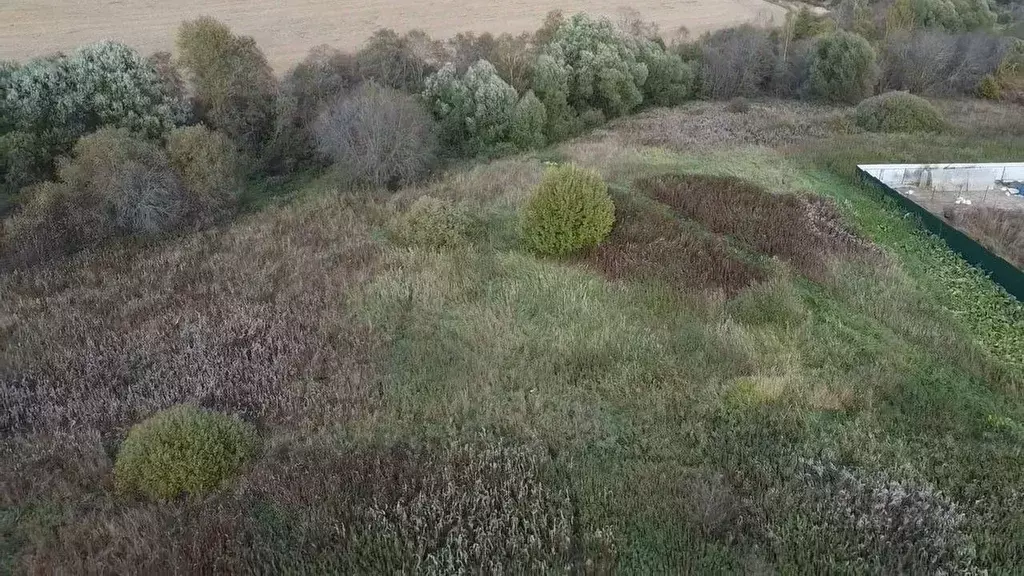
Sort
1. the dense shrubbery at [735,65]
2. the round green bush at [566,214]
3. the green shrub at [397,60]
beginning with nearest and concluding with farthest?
the round green bush at [566,214] → the green shrub at [397,60] → the dense shrubbery at [735,65]

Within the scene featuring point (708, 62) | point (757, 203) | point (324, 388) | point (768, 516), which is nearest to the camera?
point (768, 516)

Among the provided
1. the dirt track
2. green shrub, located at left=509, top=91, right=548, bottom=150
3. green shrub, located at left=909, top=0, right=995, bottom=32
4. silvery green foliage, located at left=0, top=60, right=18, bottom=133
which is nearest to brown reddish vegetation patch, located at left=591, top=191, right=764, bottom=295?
green shrub, located at left=509, top=91, right=548, bottom=150

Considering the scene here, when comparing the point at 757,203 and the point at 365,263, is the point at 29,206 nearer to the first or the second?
the point at 365,263

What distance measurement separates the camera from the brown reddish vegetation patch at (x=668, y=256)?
36.6ft

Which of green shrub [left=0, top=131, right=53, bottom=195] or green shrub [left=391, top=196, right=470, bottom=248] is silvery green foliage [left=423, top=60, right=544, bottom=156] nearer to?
green shrub [left=391, top=196, right=470, bottom=248]

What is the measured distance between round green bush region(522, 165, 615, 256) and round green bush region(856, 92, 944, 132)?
50.8 feet

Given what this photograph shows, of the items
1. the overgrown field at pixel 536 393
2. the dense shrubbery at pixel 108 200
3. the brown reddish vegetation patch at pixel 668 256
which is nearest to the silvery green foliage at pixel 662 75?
the overgrown field at pixel 536 393

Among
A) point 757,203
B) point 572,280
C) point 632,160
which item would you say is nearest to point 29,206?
point 572,280

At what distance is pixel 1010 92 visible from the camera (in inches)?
1184

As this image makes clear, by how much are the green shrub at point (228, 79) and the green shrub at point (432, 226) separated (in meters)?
10.8

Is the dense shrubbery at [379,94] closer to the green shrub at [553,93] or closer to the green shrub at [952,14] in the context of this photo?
the green shrub at [553,93]

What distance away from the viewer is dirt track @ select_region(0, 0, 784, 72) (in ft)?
77.4

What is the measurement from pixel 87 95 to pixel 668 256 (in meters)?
18.1

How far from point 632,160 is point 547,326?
9.98 metres
